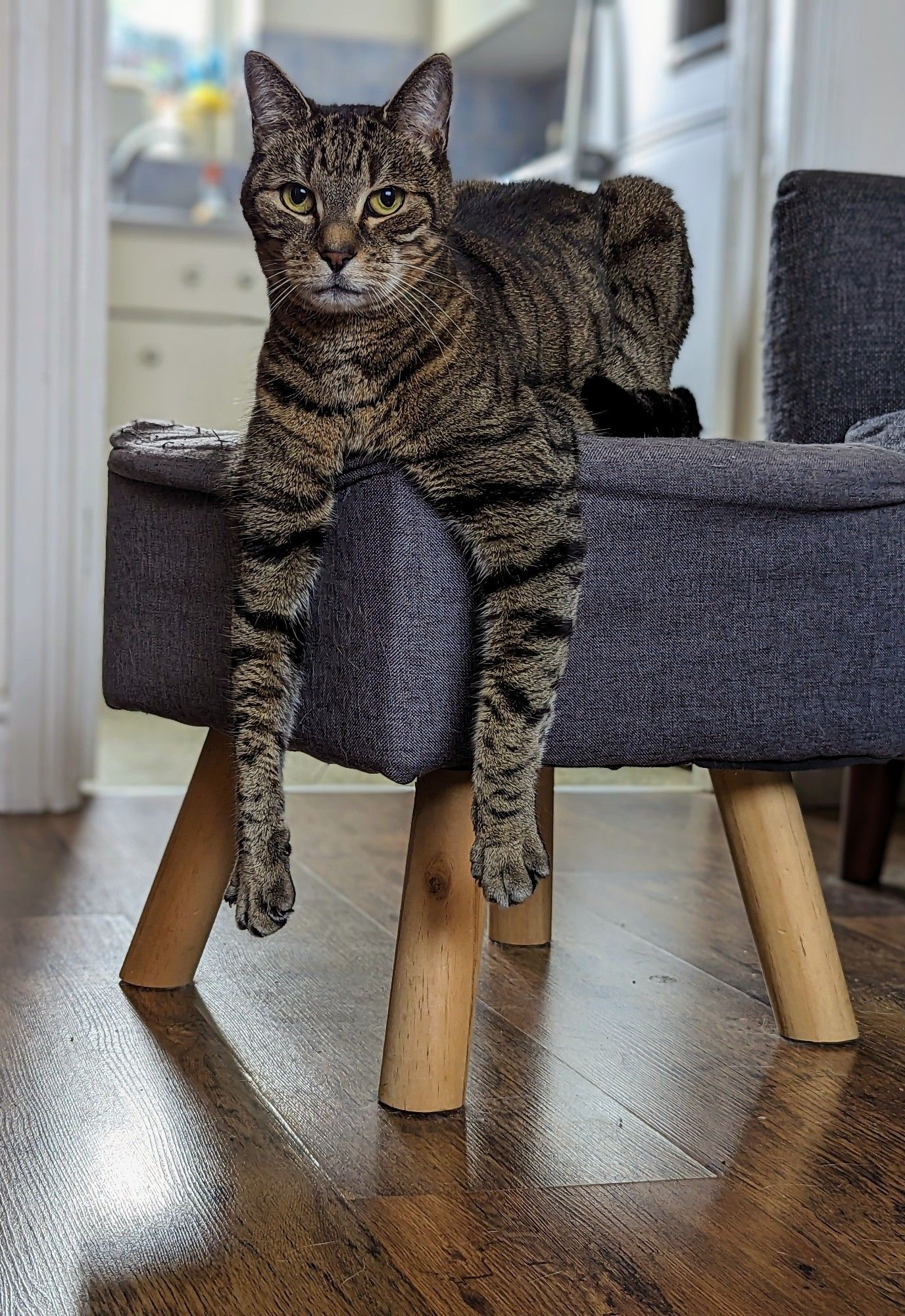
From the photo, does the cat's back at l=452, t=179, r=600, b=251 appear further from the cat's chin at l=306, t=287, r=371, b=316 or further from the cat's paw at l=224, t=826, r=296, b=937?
the cat's paw at l=224, t=826, r=296, b=937

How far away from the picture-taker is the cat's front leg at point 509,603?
113 centimetres

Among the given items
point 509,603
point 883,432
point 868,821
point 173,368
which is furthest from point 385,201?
point 173,368

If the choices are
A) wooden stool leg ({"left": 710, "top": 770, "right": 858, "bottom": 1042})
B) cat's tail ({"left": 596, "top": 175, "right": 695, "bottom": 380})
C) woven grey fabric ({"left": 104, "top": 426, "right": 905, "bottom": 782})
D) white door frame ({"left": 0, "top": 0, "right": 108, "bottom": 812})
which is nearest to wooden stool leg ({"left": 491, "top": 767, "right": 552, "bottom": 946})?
wooden stool leg ({"left": 710, "top": 770, "right": 858, "bottom": 1042})

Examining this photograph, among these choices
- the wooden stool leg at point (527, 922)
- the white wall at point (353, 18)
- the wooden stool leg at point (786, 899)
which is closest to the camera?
the wooden stool leg at point (786, 899)

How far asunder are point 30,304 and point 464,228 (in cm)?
106

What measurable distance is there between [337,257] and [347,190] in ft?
0.24

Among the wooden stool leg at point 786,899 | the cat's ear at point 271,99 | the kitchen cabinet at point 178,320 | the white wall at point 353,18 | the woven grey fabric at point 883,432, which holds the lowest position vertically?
the wooden stool leg at point 786,899

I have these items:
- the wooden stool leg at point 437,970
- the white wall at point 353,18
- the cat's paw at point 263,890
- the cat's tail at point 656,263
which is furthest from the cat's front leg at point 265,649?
the white wall at point 353,18

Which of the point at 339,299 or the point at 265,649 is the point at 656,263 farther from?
the point at 265,649

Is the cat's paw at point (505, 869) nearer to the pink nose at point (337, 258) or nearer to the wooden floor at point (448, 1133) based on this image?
the wooden floor at point (448, 1133)

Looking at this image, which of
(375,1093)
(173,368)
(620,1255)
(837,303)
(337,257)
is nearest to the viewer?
(620,1255)

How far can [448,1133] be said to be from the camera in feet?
3.78

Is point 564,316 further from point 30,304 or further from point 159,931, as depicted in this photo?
point 30,304

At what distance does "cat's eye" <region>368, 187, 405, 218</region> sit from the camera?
117 centimetres
